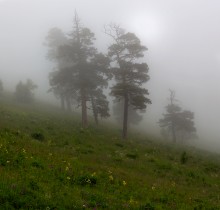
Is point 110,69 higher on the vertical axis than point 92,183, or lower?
higher

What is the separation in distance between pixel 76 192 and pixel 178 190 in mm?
5931

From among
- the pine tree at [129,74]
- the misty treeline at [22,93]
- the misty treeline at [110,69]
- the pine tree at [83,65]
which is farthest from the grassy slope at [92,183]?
the misty treeline at [22,93]

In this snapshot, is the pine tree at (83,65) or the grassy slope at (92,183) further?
the pine tree at (83,65)

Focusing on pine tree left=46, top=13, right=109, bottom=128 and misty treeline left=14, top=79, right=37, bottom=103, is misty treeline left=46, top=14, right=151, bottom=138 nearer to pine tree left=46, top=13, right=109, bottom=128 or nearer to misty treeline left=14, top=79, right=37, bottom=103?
pine tree left=46, top=13, right=109, bottom=128

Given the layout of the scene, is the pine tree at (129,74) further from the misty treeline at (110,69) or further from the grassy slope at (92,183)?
the grassy slope at (92,183)

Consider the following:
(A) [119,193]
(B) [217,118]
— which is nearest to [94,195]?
(A) [119,193]

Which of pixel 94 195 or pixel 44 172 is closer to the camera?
pixel 94 195

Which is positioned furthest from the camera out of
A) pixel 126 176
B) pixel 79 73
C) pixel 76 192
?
pixel 79 73

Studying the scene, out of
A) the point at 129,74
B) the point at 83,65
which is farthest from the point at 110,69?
the point at 83,65

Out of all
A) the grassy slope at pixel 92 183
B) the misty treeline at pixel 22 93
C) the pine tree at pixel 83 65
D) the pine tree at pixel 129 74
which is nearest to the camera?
the grassy slope at pixel 92 183

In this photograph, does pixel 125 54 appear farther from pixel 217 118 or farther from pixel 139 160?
pixel 217 118

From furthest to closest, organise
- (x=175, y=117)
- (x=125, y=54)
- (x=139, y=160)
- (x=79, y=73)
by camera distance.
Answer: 1. (x=175, y=117)
2. (x=79, y=73)
3. (x=125, y=54)
4. (x=139, y=160)

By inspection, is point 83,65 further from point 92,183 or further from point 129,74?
point 92,183

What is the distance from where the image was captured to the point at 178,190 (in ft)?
53.7
